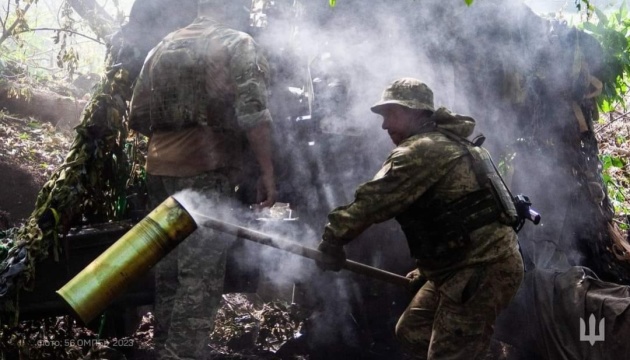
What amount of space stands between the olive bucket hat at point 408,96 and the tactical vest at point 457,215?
0.27m

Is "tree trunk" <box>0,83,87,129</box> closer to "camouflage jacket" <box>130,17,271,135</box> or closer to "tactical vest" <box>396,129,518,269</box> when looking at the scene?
"camouflage jacket" <box>130,17,271,135</box>

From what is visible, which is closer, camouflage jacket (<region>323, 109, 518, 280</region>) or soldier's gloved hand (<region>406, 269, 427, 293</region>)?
camouflage jacket (<region>323, 109, 518, 280</region>)

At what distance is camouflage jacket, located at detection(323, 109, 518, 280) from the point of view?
391cm

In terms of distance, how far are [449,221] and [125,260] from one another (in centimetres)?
202

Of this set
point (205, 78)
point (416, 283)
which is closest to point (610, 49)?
point (416, 283)

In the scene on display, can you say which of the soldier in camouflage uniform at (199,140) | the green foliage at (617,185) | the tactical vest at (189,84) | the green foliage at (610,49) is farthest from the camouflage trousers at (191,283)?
the green foliage at (617,185)

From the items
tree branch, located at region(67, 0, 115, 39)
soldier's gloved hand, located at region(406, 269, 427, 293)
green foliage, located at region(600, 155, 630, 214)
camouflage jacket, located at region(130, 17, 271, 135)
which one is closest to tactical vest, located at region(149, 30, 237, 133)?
camouflage jacket, located at region(130, 17, 271, 135)

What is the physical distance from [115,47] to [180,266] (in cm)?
250

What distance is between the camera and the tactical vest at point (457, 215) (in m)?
3.95

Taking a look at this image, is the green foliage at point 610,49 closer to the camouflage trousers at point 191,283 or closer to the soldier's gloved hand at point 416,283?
the soldier's gloved hand at point 416,283

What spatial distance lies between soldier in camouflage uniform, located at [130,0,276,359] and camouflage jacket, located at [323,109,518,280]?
33.6 inches

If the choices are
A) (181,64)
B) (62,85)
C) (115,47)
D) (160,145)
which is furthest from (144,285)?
(62,85)

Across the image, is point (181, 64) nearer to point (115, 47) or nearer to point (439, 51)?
point (115, 47)

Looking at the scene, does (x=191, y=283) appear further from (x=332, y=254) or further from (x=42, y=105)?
(x=42, y=105)
